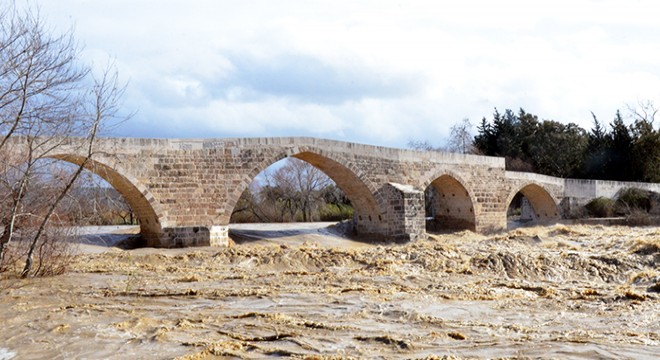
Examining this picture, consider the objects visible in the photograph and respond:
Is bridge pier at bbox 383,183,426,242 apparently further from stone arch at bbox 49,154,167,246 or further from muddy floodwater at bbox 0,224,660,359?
stone arch at bbox 49,154,167,246

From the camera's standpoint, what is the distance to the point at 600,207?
2370cm

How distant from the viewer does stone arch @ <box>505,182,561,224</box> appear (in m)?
23.6

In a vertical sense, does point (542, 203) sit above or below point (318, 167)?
below

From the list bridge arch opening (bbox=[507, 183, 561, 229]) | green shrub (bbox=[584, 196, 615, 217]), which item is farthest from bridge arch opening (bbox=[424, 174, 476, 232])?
green shrub (bbox=[584, 196, 615, 217])

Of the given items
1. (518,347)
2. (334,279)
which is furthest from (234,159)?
(518,347)

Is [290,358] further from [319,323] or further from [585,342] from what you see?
[585,342]

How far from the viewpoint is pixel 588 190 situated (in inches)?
973

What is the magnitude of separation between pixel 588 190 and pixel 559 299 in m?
Result: 18.8

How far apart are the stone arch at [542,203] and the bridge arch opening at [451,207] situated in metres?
3.63

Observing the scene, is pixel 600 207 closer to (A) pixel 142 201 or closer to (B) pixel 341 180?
(B) pixel 341 180

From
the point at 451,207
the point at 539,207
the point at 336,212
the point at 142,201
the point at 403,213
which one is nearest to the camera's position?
the point at 142,201

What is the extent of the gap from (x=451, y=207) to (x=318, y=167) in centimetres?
607

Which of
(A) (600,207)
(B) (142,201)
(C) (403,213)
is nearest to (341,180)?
(C) (403,213)

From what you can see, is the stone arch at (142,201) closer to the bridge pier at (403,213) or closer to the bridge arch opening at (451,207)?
the bridge pier at (403,213)
